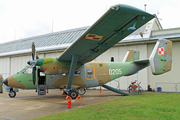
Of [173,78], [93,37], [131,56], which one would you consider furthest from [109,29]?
[173,78]

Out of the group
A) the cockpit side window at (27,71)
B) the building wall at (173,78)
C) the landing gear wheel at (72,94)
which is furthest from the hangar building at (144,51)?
the cockpit side window at (27,71)

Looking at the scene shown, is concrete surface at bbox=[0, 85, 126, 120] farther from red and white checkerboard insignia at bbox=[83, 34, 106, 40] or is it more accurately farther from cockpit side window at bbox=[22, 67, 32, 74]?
red and white checkerboard insignia at bbox=[83, 34, 106, 40]

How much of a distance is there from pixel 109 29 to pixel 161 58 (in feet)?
24.8

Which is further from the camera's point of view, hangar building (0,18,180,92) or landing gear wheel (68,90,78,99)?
hangar building (0,18,180,92)

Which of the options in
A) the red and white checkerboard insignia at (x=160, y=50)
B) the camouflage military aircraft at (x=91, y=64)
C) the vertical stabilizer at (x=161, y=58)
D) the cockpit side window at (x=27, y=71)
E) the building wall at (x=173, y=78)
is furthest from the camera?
the building wall at (x=173, y=78)

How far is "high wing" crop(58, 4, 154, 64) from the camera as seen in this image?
583cm

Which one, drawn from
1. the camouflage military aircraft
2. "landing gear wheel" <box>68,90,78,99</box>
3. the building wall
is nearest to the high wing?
the camouflage military aircraft

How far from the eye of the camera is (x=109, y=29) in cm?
750

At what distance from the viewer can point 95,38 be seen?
8492 millimetres

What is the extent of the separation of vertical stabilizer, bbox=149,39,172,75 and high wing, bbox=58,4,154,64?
16.3 ft

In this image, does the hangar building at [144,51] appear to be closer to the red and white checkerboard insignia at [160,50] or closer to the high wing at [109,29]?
the red and white checkerboard insignia at [160,50]

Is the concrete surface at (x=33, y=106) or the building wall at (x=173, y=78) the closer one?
the concrete surface at (x=33, y=106)

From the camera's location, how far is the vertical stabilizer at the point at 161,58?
12.5 metres

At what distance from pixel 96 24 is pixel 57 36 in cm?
2529
